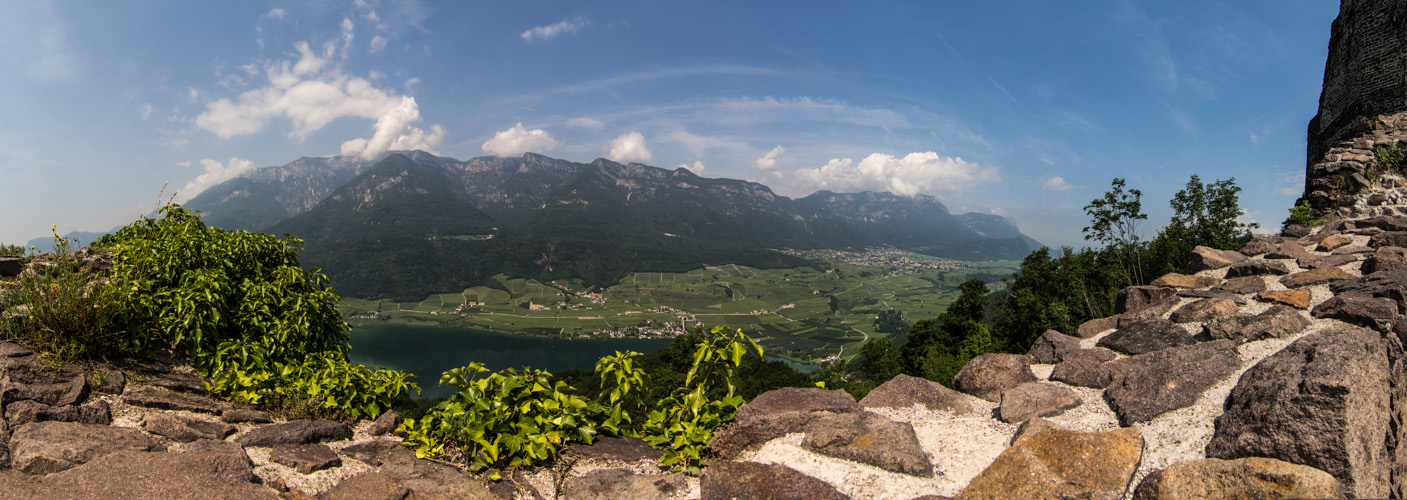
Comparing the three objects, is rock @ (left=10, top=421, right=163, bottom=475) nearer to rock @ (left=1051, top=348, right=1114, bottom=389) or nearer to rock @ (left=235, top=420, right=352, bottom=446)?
rock @ (left=235, top=420, right=352, bottom=446)

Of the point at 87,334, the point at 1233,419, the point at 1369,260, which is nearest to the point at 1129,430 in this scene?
the point at 1233,419

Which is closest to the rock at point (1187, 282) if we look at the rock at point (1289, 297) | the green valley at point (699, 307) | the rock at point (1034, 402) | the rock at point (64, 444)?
the rock at point (1289, 297)

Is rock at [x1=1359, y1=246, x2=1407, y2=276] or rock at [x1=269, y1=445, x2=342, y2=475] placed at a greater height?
rock at [x1=1359, y1=246, x2=1407, y2=276]

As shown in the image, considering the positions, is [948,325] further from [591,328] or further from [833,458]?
[591,328]

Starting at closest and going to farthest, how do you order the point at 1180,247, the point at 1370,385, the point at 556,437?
the point at 1370,385 → the point at 556,437 → the point at 1180,247

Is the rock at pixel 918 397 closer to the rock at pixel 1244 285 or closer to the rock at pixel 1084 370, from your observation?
the rock at pixel 1084 370

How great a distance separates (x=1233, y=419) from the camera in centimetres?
304

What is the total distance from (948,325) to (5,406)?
116ft

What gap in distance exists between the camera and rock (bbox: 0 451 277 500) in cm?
263

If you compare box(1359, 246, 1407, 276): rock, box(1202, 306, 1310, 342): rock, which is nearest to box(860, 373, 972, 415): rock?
box(1202, 306, 1310, 342): rock

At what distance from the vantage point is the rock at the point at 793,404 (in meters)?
3.94

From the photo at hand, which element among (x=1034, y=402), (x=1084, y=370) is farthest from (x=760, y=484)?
(x=1084, y=370)

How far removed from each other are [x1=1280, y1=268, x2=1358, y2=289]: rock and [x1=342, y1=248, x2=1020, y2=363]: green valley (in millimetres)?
77717

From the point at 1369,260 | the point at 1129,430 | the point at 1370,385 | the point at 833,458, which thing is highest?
the point at 1369,260
